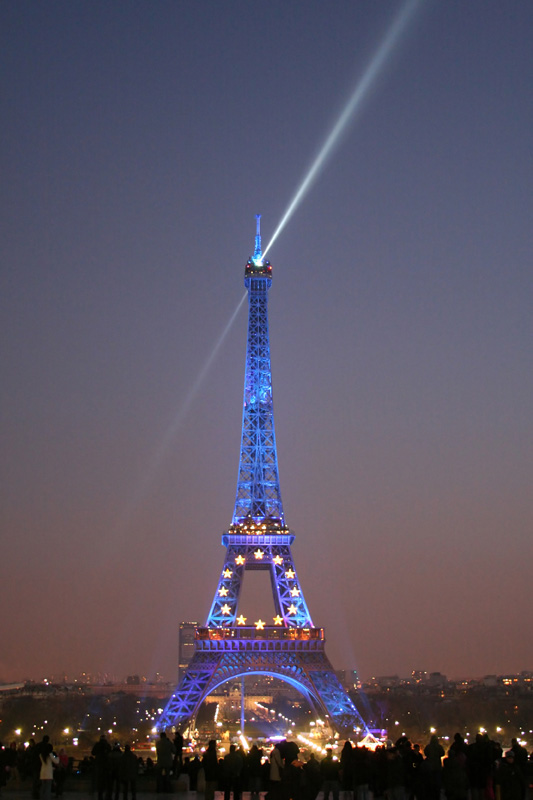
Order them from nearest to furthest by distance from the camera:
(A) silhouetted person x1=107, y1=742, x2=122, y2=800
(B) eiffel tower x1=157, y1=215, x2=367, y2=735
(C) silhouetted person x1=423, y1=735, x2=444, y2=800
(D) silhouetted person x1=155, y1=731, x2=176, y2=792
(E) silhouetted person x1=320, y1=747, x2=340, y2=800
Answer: (C) silhouetted person x1=423, y1=735, x2=444, y2=800, (E) silhouetted person x1=320, y1=747, x2=340, y2=800, (A) silhouetted person x1=107, y1=742, x2=122, y2=800, (D) silhouetted person x1=155, y1=731, x2=176, y2=792, (B) eiffel tower x1=157, y1=215, x2=367, y2=735

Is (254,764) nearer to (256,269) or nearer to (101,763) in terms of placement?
(101,763)

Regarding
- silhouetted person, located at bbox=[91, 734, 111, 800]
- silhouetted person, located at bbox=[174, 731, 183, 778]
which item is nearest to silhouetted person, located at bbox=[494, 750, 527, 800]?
silhouetted person, located at bbox=[91, 734, 111, 800]

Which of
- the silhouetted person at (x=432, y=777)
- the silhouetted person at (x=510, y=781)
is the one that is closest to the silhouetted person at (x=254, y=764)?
the silhouetted person at (x=432, y=777)

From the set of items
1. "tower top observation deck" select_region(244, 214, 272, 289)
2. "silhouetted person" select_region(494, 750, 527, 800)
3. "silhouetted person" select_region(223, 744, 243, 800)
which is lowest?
"silhouetted person" select_region(494, 750, 527, 800)

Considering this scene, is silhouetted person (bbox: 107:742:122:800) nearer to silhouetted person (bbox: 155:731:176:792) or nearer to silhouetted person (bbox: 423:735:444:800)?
silhouetted person (bbox: 155:731:176:792)

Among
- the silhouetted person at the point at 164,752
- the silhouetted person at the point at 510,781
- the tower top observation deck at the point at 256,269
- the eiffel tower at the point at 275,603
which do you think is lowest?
the silhouetted person at the point at 510,781

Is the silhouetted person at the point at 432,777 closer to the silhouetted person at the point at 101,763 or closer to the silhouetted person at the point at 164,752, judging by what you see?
the silhouetted person at the point at 164,752

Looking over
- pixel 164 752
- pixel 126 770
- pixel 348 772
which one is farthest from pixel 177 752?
pixel 348 772

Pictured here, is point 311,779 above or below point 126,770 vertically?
below
